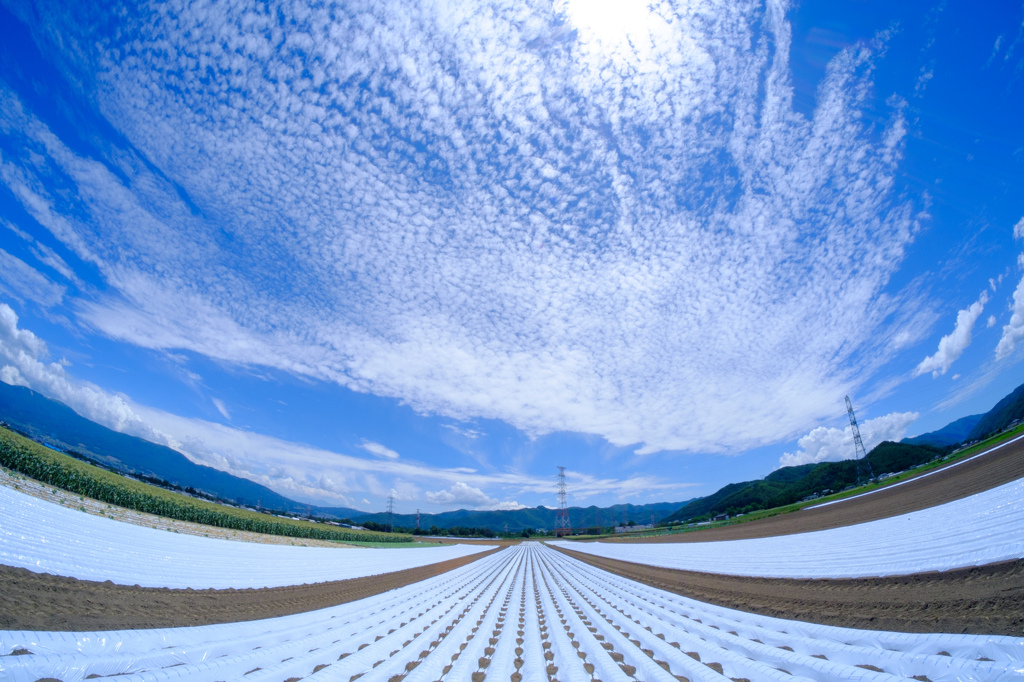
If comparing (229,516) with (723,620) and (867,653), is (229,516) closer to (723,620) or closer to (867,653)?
(723,620)

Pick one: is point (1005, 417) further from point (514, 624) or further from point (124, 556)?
point (124, 556)

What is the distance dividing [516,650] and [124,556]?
10.3m

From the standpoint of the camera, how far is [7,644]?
11.7 ft

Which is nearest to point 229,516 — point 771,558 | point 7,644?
point 7,644

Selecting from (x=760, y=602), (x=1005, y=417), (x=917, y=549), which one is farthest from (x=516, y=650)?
(x=1005, y=417)

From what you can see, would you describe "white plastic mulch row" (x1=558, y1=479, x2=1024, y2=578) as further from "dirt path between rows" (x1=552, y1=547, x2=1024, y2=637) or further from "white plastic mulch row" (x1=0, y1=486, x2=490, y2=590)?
"white plastic mulch row" (x1=0, y1=486, x2=490, y2=590)

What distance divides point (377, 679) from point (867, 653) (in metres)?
5.40

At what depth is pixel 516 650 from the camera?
575 cm

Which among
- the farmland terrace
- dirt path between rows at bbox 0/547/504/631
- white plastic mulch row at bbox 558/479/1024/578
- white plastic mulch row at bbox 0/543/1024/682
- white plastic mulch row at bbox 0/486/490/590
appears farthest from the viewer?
white plastic mulch row at bbox 0/486/490/590

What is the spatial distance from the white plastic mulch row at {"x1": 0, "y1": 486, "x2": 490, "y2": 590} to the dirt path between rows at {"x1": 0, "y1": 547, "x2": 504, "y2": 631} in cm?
60

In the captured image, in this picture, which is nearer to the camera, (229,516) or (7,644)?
(7,644)

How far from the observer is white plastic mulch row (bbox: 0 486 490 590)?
7355 millimetres

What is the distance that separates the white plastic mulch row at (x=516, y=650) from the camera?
132 inches

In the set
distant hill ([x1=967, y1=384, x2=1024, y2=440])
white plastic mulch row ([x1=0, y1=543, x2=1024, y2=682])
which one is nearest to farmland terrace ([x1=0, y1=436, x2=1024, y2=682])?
white plastic mulch row ([x1=0, y1=543, x2=1024, y2=682])
